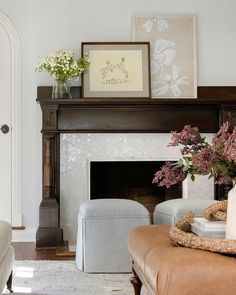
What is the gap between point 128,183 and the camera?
5.07 meters

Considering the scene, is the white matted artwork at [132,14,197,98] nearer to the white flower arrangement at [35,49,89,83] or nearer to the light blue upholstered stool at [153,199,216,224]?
the white flower arrangement at [35,49,89,83]

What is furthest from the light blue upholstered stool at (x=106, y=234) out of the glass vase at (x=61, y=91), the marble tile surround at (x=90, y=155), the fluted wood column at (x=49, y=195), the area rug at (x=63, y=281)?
the glass vase at (x=61, y=91)

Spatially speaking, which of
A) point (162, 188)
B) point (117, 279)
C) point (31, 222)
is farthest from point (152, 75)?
point (117, 279)

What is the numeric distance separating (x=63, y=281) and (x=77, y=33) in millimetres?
2471

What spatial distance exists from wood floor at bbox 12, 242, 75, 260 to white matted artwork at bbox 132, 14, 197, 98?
1.66m

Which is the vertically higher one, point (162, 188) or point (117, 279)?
point (162, 188)

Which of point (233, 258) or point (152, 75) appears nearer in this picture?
point (233, 258)

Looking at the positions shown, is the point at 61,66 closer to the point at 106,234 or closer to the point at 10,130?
the point at 10,130

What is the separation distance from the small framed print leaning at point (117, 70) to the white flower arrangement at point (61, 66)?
189 mm

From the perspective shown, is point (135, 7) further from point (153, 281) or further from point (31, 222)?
point (153, 281)

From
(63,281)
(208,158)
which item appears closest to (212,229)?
(208,158)

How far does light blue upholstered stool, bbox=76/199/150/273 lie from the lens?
3.64 m

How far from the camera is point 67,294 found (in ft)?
9.91

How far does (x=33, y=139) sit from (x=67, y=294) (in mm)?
2403
